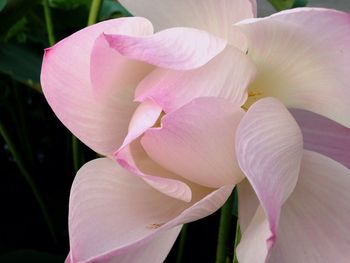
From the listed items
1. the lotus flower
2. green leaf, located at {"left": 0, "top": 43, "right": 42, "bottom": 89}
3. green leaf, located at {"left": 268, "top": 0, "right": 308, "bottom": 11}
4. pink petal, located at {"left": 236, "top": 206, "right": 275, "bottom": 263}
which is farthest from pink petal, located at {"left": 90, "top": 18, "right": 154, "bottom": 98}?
green leaf, located at {"left": 0, "top": 43, "right": 42, "bottom": 89}

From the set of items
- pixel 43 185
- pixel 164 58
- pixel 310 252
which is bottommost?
pixel 43 185

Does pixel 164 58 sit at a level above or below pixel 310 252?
above

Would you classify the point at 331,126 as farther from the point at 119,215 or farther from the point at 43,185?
the point at 43,185

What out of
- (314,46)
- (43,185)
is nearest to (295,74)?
(314,46)

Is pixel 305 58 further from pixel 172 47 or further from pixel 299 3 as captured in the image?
pixel 299 3

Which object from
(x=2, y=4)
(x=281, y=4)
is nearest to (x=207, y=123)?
(x=281, y=4)

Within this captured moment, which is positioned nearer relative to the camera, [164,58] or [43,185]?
[164,58]

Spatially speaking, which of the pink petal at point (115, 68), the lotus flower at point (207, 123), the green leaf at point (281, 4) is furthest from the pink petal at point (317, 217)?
the green leaf at point (281, 4)
